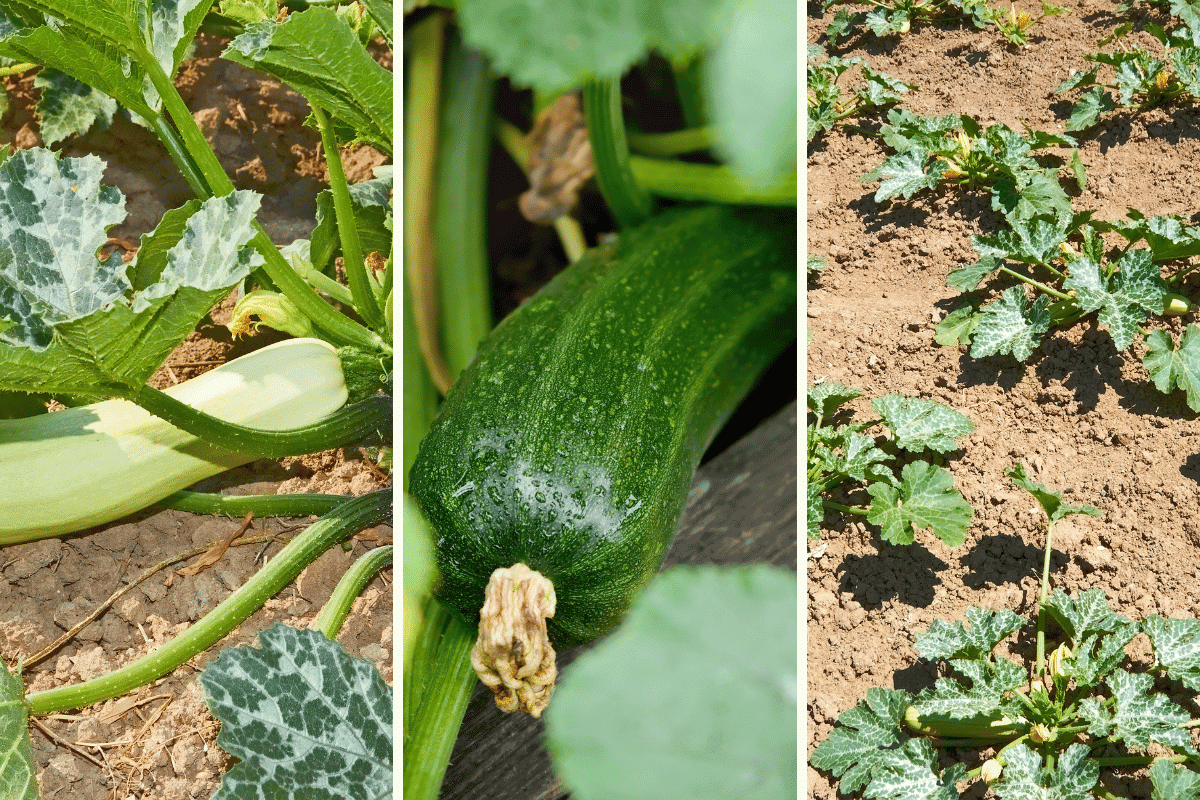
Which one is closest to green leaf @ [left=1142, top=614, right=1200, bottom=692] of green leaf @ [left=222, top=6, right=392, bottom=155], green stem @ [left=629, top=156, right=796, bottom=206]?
green stem @ [left=629, top=156, right=796, bottom=206]

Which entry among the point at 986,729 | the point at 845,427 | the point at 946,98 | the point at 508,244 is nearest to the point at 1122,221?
the point at 946,98

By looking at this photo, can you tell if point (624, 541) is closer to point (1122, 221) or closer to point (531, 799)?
point (531, 799)

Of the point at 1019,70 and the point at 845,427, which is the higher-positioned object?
the point at 1019,70

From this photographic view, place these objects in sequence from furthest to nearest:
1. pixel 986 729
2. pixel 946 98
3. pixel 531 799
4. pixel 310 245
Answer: pixel 946 98 < pixel 310 245 < pixel 986 729 < pixel 531 799

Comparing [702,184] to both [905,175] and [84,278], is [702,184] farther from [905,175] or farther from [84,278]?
[905,175]

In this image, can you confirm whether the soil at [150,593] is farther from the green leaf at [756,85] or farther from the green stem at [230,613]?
the green leaf at [756,85]

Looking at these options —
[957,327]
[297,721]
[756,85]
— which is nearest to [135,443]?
[297,721]

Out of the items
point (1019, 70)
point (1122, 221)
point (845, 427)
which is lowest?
point (845, 427)
